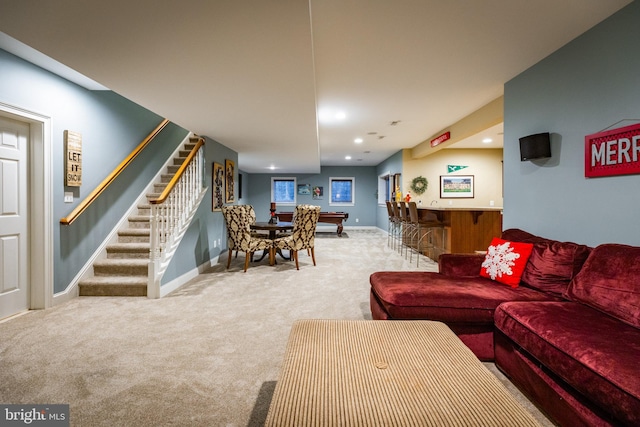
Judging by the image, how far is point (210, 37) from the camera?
6.85ft

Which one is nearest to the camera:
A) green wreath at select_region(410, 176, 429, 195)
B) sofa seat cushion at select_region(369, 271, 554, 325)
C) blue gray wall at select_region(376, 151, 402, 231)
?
sofa seat cushion at select_region(369, 271, 554, 325)

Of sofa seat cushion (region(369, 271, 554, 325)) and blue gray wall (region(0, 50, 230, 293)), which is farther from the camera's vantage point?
blue gray wall (region(0, 50, 230, 293))

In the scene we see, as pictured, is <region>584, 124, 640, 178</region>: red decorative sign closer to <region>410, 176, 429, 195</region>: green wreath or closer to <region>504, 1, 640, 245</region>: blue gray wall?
<region>504, 1, 640, 245</region>: blue gray wall

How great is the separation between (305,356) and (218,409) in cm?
69

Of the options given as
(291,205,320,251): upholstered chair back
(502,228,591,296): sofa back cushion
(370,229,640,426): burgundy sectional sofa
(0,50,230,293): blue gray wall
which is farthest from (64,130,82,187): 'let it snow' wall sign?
(502,228,591,296): sofa back cushion

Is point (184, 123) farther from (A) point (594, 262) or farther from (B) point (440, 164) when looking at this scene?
(B) point (440, 164)

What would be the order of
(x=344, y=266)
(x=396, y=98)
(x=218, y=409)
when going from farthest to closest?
1. (x=344, y=266)
2. (x=396, y=98)
3. (x=218, y=409)

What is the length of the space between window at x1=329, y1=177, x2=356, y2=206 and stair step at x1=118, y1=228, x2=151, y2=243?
8331 mm

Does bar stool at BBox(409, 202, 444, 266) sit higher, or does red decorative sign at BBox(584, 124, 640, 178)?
red decorative sign at BBox(584, 124, 640, 178)

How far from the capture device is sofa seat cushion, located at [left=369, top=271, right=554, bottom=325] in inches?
80.4

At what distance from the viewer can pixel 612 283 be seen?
5.74ft

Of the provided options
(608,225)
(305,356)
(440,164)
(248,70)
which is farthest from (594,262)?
(440,164)

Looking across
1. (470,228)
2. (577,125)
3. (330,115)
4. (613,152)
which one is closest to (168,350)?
(613,152)

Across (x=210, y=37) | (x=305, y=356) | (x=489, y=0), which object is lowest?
(x=305, y=356)
